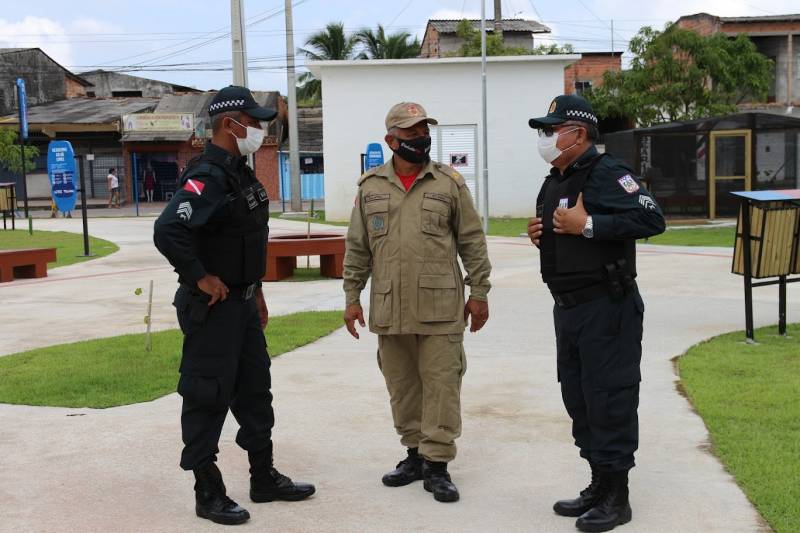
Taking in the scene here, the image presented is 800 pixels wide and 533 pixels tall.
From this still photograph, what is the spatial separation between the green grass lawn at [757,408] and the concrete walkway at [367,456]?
0.33ft

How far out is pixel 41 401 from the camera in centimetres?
669

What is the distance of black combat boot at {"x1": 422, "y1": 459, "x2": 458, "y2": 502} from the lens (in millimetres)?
4605

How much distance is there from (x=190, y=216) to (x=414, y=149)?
1117 mm

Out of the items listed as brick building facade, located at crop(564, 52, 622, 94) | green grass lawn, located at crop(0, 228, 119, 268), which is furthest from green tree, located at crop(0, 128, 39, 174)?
brick building facade, located at crop(564, 52, 622, 94)

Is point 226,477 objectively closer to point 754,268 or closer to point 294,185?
point 754,268

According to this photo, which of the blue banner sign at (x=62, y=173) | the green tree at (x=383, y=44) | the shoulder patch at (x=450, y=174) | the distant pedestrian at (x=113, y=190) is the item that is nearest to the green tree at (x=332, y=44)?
the green tree at (x=383, y=44)

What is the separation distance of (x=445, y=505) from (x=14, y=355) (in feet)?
17.1

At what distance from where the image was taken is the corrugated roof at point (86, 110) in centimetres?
4546

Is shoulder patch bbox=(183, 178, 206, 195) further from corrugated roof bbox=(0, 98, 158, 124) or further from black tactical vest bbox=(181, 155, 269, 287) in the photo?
corrugated roof bbox=(0, 98, 158, 124)

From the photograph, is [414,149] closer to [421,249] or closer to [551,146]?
[421,249]

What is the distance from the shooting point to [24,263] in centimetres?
1481

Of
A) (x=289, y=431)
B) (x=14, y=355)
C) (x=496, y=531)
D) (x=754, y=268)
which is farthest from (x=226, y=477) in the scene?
(x=754, y=268)

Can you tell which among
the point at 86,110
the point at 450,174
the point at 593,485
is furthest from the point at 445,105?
the point at 593,485

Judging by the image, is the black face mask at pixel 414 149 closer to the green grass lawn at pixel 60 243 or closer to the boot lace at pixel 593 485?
the boot lace at pixel 593 485
